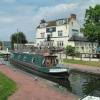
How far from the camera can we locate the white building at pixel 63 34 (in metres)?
62.1

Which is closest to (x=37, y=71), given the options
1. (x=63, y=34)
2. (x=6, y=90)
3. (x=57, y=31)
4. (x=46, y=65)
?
(x=46, y=65)

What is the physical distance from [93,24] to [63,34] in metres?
18.8

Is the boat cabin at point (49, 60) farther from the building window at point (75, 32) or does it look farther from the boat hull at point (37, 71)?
the building window at point (75, 32)

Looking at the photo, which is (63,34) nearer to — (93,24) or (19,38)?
(93,24)

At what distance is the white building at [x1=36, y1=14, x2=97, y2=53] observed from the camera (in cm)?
6209

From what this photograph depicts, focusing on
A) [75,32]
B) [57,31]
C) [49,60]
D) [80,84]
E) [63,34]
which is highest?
[57,31]

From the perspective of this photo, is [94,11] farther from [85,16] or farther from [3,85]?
[3,85]

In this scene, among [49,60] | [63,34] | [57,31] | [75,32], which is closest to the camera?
[49,60]

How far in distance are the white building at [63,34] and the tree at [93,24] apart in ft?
44.9

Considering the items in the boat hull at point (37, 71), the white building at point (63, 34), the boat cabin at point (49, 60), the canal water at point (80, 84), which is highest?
the white building at point (63, 34)

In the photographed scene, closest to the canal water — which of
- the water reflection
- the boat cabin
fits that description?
the water reflection

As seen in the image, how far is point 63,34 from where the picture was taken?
64.7m

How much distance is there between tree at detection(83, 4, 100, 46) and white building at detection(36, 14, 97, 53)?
1368 cm

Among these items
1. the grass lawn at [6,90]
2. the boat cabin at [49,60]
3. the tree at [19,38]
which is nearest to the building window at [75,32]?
the tree at [19,38]
